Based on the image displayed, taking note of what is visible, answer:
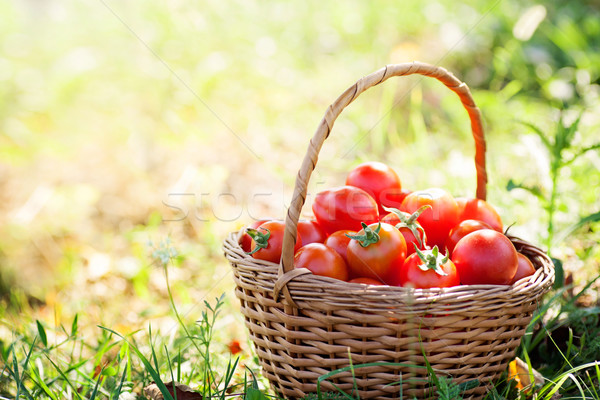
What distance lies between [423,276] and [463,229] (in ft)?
0.95

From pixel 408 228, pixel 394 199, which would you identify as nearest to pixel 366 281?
pixel 408 228

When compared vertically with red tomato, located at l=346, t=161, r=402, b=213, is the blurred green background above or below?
above

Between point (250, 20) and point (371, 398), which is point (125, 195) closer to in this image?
point (250, 20)

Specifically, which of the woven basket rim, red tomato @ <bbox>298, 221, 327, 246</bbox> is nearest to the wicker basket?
the woven basket rim

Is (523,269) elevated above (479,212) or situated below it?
below

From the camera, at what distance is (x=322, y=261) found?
1390 millimetres

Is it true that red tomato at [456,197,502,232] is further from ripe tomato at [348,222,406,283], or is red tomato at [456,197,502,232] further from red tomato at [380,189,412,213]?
ripe tomato at [348,222,406,283]

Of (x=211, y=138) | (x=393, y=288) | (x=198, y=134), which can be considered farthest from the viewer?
(x=211, y=138)

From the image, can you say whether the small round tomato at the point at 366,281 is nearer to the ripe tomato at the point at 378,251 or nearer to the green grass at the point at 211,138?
the ripe tomato at the point at 378,251

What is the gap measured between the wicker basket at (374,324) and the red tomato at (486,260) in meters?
0.06

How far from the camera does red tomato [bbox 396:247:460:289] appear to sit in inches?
52.2

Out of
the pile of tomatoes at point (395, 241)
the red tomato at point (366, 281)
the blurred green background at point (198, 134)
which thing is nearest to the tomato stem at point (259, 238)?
the pile of tomatoes at point (395, 241)

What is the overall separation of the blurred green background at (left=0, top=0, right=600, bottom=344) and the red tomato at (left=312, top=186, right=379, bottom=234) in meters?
0.72

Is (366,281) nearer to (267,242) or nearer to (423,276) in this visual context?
(423,276)
